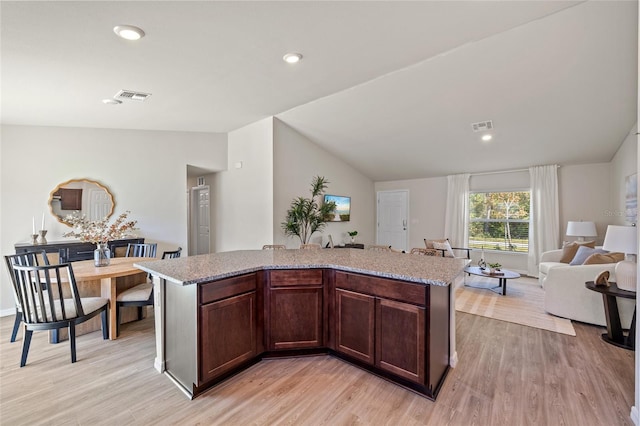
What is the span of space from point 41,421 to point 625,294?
4847 mm

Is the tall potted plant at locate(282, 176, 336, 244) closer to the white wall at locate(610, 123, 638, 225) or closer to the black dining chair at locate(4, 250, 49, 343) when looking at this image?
the black dining chair at locate(4, 250, 49, 343)

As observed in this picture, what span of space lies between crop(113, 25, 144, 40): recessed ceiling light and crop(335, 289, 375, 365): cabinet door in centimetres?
258

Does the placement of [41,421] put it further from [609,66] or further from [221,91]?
[609,66]

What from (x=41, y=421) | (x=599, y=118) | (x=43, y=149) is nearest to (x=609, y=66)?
(x=599, y=118)

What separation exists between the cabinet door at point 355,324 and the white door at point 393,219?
18.5 feet

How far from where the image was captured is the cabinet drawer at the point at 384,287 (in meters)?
2.06

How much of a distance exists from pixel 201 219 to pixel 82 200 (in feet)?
8.29

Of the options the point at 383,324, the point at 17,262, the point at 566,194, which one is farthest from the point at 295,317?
the point at 566,194

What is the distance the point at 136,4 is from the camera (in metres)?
1.93

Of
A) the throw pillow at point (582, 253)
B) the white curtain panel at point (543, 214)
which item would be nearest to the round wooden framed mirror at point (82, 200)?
the throw pillow at point (582, 253)

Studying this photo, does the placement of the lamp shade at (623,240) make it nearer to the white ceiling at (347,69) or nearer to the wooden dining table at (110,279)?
the white ceiling at (347,69)

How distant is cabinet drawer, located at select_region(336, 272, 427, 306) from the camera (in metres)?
2.06

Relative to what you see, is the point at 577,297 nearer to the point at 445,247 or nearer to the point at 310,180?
the point at 445,247

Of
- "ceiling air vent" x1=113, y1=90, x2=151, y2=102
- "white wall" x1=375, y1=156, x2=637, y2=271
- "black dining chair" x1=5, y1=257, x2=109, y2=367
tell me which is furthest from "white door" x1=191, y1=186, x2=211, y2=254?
"white wall" x1=375, y1=156, x2=637, y2=271
